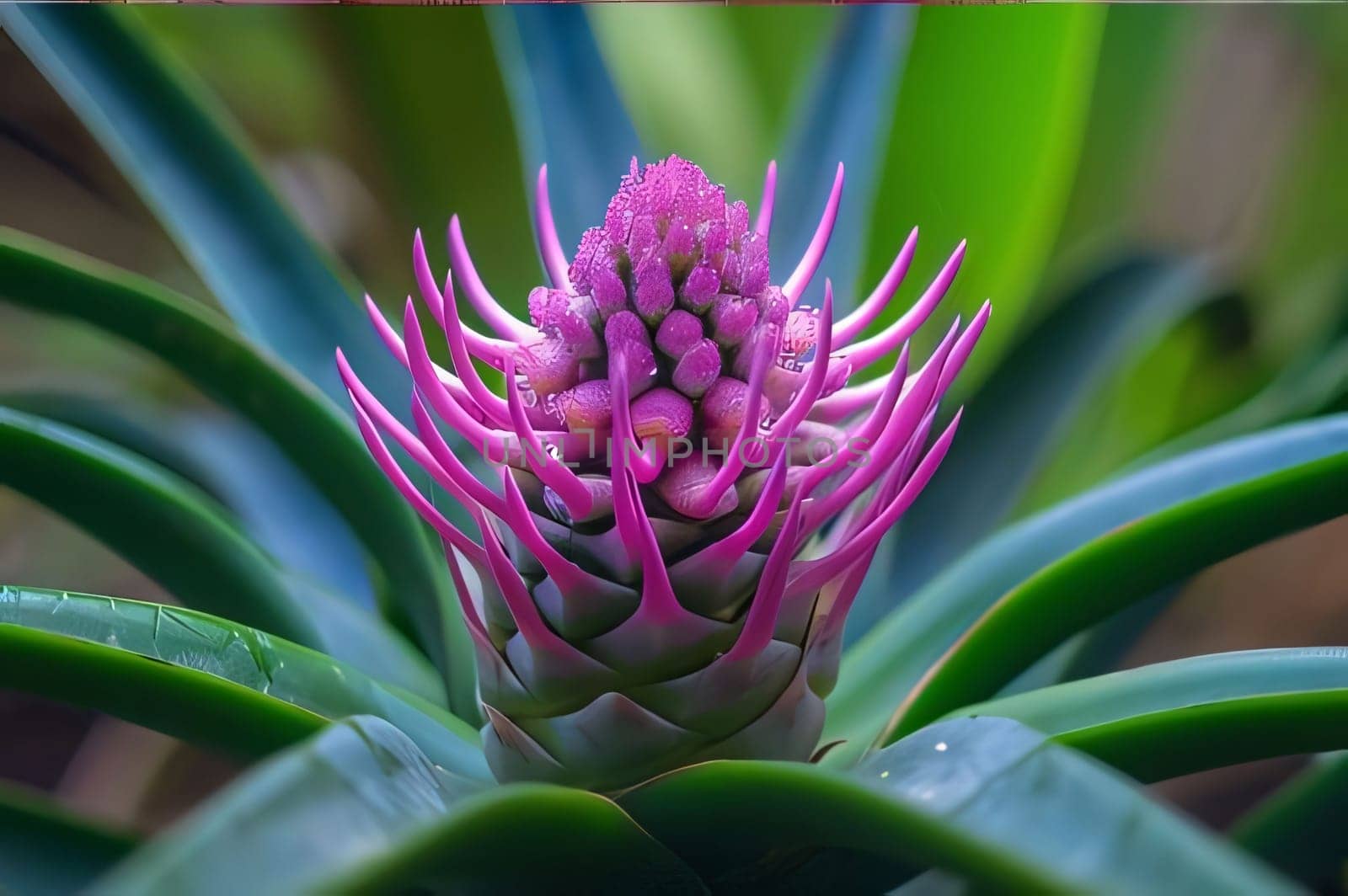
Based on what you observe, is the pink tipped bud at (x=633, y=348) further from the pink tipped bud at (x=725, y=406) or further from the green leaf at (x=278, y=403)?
the green leaf at (x=278, y=403)

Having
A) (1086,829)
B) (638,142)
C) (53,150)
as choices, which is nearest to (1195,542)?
(1086,829)

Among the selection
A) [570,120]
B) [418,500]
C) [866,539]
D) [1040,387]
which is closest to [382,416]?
[418,500]

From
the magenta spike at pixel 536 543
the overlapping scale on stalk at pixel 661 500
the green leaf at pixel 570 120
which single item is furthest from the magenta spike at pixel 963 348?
the green leaf at pixel 570 120

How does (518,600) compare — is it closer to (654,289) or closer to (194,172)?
(654,289)

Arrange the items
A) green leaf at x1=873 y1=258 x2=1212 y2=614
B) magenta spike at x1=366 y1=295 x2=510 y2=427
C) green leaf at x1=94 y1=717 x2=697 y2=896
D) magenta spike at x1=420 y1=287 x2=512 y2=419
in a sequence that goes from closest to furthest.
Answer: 1. green leaf at x1=94 y1=717 x2=697 y2=896
2. magenta spike at x1=420 y1=287 x2=512 y2=419
3. magenta spike at x1=366 y1=295 x2=510 y2=427
4. green leaf at x1=873 y1=258 x2=1212 y2=614

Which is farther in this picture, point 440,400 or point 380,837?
point 440,400

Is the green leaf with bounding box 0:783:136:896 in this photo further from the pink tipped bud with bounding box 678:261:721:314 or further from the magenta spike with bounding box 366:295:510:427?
the pink tipped bud with bounding box 678:261:721:314

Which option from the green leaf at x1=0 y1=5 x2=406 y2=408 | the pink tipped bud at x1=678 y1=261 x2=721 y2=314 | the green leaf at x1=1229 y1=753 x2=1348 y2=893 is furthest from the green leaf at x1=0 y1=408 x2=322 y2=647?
the green leaf at x1=1229 y1=753 x2=1348 y2=893
